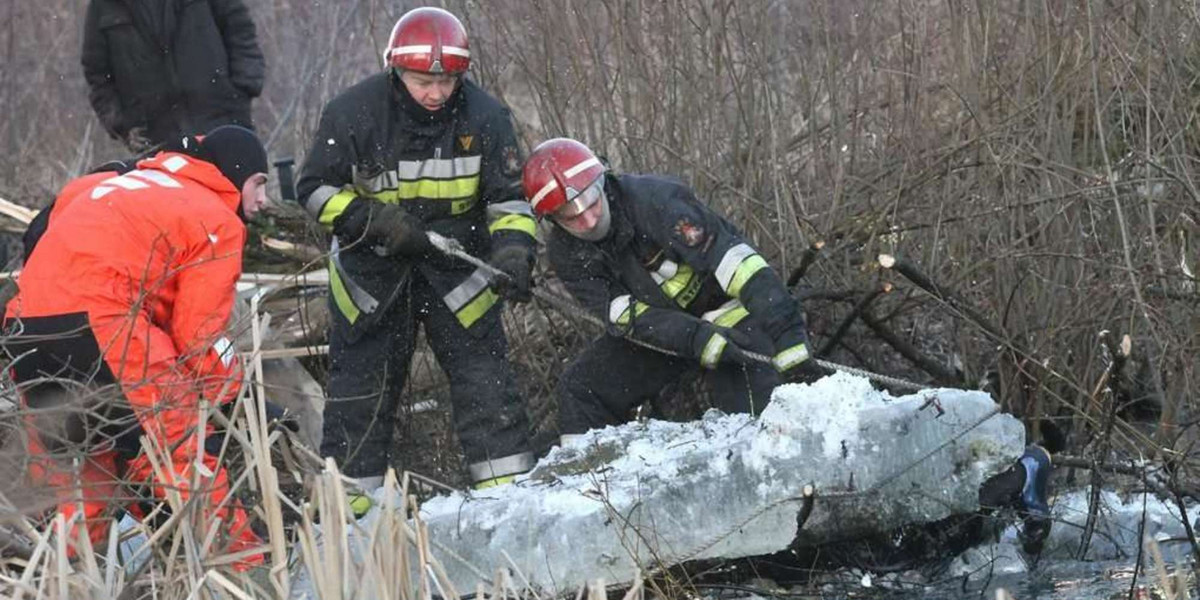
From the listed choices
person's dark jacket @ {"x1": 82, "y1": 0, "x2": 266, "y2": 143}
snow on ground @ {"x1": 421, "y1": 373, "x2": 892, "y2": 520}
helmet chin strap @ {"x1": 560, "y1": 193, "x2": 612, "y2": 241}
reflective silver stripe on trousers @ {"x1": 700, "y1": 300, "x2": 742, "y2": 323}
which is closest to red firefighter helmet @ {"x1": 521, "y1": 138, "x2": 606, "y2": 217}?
helmet chin strap @ {"x1": 560, "y1": 193, "x2": 612, "y2": 241}

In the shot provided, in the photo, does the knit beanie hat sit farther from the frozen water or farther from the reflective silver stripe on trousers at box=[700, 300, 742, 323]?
the reflective silver stripe on trousers at box=[700, 300, 742, 323]

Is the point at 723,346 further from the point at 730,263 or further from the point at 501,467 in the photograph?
the point at 501,467

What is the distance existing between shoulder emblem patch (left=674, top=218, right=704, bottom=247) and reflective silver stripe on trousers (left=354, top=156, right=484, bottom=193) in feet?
2.64

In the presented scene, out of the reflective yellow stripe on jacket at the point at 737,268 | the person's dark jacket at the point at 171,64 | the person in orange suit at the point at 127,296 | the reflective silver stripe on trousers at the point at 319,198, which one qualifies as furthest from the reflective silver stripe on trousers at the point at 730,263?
the person's dark jacket at the point at 171,64

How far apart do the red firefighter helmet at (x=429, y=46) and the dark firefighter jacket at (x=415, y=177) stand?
151 mm

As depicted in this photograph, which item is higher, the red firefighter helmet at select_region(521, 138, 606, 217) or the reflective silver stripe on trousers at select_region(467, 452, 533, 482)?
the red firefighter helmet at select_region(521, 138, 606, 217)

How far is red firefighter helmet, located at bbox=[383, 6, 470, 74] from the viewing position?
22.4ft

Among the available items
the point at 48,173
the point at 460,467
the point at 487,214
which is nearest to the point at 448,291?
the point at 487,214

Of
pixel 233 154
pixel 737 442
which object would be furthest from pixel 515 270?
Result: pixel 233 154

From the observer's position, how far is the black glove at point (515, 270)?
22.3 feet

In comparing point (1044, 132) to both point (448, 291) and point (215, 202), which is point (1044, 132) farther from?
point (215, 202)

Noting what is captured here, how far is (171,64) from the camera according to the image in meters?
8.55

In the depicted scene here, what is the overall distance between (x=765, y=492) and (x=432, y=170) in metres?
1.86

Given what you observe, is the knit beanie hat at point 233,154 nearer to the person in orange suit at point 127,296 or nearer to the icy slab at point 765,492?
the person in orange suit at point 127,296
